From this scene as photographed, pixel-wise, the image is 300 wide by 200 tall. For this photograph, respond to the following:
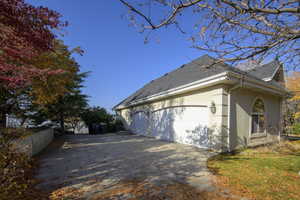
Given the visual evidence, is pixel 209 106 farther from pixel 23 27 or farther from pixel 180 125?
pixel 23 27

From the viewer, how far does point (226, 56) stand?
323 centimetres

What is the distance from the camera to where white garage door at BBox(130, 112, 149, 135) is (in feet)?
37.8

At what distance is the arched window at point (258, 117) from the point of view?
7.23 metres

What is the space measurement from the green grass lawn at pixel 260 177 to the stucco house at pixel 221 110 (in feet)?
5.02

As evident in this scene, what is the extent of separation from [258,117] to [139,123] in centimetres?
839

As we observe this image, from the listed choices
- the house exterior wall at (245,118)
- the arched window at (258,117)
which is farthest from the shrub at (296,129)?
the arched window at (258,117)

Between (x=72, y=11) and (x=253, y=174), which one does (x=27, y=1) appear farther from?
(x=253, y=174)

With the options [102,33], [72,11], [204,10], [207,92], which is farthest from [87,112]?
[204,10]

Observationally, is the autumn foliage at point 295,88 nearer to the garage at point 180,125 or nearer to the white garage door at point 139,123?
the garage at point 180,125

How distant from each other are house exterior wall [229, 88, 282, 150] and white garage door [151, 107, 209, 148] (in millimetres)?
1125

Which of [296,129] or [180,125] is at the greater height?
[180,125]

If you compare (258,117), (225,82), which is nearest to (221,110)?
(225,82)

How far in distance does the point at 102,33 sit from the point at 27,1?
492 cm

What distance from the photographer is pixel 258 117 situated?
748cm
